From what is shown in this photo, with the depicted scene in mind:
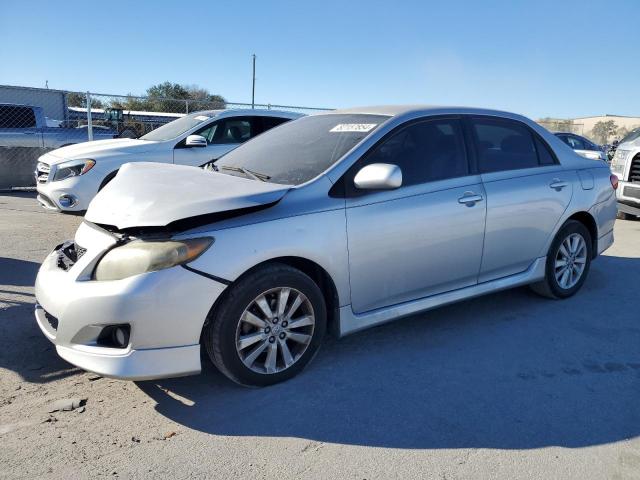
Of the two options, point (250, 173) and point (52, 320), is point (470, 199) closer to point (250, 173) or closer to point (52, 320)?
point (250, 173)

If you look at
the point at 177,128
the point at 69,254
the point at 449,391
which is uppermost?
the point at 177,128

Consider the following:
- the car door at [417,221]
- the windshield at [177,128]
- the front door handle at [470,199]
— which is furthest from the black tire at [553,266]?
the windshield at [177,128]

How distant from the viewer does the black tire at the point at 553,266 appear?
4711 millimetres

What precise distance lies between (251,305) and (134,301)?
65 centimetres

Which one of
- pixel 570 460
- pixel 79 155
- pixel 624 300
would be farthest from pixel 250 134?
pixel 570 460

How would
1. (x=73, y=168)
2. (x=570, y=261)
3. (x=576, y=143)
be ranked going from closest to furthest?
(x=570, y=261) → (x=73, y=168) → (x=576, y=143)

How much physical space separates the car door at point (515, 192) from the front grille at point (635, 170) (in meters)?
5.70

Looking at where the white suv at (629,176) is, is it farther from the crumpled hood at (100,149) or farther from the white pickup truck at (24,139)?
the white pickup truck at (24,139)

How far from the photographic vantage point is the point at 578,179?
4.83 meters

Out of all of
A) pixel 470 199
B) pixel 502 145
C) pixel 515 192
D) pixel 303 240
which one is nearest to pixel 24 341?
pixel 303 240

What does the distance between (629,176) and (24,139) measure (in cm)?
1241

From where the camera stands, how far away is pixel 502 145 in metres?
4.46

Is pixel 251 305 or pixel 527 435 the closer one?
pixel 527 435

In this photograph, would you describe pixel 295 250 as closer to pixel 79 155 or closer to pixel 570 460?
pixel 570 460
